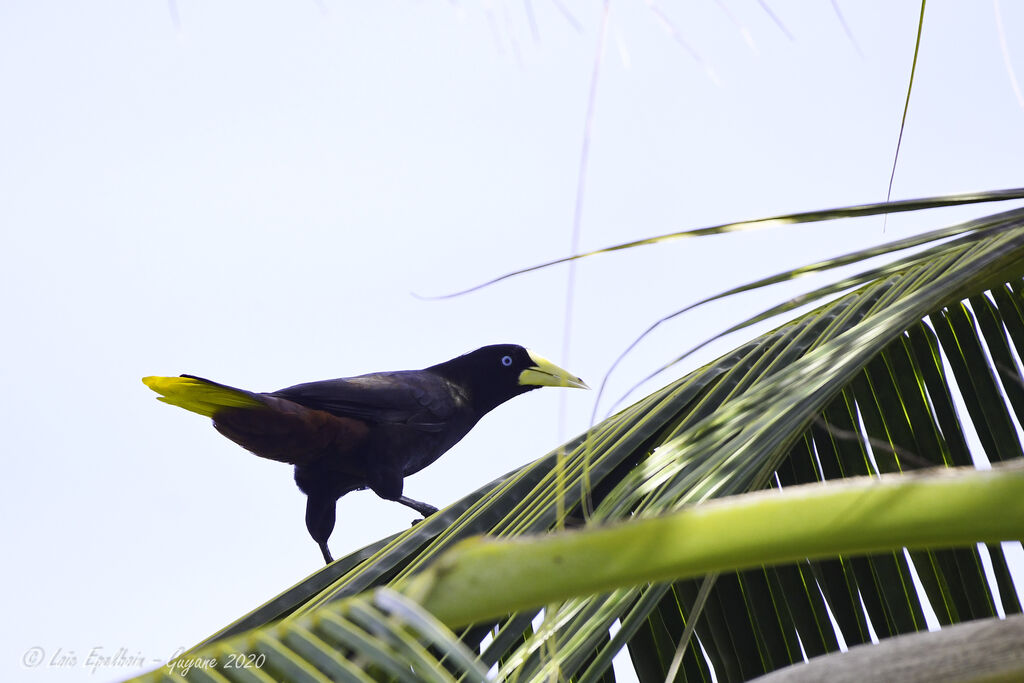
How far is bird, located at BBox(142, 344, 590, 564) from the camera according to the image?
2.51 m

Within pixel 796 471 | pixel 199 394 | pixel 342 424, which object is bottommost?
pixel 796 471

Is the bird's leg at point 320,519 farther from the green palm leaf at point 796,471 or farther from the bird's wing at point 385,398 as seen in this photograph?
the green palm leaf at point 796,471

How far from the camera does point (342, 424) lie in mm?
2779

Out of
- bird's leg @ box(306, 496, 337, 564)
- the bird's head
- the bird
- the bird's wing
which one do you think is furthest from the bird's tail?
the bird's head

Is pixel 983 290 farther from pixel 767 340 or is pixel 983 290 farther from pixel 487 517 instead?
pixel 487 517

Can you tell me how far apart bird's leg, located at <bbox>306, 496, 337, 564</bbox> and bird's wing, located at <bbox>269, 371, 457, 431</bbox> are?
0.30 m

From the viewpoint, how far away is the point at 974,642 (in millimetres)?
382

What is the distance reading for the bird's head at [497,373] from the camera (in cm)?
341

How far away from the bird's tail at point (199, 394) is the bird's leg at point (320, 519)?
534mm

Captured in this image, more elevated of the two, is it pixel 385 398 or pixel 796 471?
pixel 385 398

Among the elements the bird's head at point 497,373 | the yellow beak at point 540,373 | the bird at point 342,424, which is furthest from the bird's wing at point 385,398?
the yellow beak at point 540,373

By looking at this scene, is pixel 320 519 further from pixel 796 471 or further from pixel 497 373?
pixel 796 471

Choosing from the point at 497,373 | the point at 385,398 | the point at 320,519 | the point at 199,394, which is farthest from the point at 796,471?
the point at 497,373

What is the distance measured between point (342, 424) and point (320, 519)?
35 centimetres
